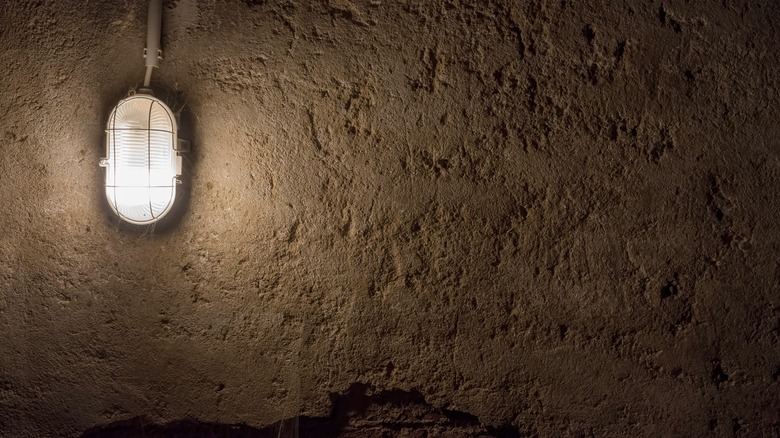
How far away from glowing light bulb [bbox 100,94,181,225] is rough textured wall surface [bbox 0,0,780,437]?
13 cm

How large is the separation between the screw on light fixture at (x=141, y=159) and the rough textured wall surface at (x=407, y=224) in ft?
0.43

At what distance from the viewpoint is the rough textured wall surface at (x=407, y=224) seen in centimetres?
169

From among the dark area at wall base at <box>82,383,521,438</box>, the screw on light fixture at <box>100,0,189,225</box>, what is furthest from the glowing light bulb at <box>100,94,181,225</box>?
the dark area at wall base at <box>82,383,521,438</box>

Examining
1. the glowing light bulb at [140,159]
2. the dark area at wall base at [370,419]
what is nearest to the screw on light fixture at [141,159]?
the glowing light bulb at [140,159]

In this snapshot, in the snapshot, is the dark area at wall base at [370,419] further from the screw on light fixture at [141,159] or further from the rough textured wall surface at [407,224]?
the screw on light fixture at [141,159]

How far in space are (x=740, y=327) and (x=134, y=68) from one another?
2.36 meters

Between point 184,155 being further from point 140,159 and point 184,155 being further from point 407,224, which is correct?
point 407,224

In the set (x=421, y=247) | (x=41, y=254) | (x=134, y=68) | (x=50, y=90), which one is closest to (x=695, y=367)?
(x=421, y=247)

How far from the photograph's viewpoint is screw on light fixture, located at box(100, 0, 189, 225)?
1.60 meters

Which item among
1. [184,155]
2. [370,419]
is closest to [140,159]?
[184,155]

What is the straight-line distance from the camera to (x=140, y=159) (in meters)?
1.60

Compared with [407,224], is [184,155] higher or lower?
higher

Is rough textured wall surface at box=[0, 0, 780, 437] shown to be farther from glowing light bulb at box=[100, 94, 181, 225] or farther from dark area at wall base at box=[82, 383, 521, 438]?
glowing light bulb at box=[100, 94, 181, 225]

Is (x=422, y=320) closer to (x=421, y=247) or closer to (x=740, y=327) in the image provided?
(x=421, y=247)
